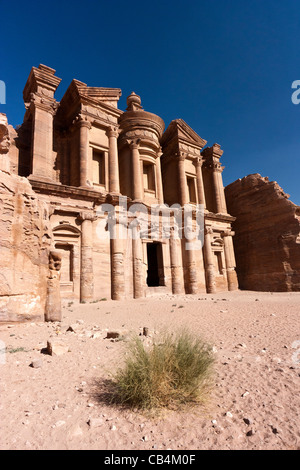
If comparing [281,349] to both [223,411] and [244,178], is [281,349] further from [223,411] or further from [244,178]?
[244,178]

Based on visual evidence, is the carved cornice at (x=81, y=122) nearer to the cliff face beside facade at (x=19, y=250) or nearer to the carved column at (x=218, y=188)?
the cliff face beside facade at (x=19, y=250)

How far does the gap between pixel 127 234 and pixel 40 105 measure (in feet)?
31.2

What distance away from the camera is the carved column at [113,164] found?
17.0m

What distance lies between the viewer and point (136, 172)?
734 inches

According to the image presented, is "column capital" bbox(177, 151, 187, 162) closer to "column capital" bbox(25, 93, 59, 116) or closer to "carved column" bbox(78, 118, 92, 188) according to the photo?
"carved column" bbox(78, 118, 92, 188)

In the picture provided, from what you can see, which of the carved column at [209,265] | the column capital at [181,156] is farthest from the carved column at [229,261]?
the column capital at [181,156]

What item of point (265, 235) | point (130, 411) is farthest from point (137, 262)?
point (130, 411)

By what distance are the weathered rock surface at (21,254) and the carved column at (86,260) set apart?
7.75m

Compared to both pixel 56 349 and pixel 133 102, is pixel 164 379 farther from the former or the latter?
pixel 133 102

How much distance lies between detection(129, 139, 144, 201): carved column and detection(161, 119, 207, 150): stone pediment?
4736mm

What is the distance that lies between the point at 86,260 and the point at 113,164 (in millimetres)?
7105

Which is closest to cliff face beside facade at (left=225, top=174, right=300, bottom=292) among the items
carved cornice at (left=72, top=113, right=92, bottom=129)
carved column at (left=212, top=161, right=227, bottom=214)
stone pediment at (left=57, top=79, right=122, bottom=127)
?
carved column at (left=212, top=161, right=227, bottom=214)

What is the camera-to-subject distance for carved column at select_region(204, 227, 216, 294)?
20.0 meters

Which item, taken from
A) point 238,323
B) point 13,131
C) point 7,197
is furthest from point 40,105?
point 238,323
